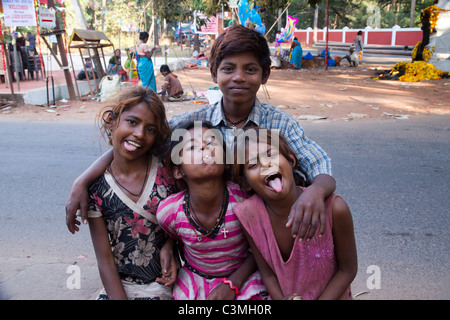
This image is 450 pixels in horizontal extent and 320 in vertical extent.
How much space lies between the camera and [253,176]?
1.66m

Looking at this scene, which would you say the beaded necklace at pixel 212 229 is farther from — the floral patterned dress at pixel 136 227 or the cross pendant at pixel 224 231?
the floral patterned dress at pixel 136 227

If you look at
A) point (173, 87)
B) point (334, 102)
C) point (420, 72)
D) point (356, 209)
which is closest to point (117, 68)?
point (173, 87)

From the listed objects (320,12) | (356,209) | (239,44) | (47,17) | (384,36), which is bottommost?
(356,209)

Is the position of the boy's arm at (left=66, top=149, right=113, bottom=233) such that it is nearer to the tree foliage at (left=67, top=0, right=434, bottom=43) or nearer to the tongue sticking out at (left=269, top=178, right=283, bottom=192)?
the tongue sticking out at (left=269, top=178, right=283, bottom=192)

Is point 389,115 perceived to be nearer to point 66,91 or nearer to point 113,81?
point 113,81

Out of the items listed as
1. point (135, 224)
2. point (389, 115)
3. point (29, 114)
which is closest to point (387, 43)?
point (389, 115)

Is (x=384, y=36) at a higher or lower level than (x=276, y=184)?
higher

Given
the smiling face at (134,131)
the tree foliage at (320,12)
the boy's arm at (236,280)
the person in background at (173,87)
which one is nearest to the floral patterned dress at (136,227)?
the smiling face at (134,131)

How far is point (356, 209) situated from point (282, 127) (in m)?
2.29

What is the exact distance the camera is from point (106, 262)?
1.87m

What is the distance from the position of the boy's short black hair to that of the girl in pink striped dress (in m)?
0.40

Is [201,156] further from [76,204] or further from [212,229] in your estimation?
[76,204]

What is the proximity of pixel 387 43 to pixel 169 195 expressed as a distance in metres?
35.4

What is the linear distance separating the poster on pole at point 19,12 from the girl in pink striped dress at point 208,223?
937 cm
